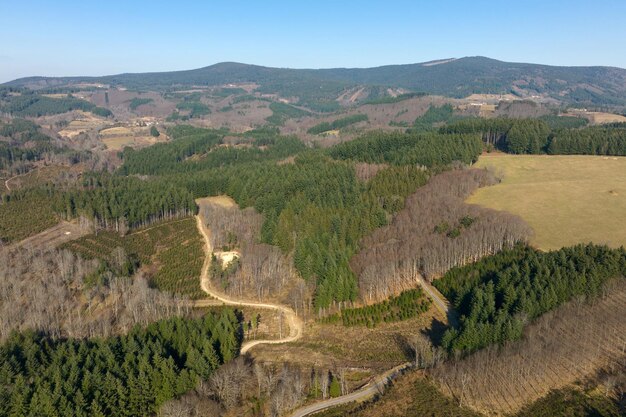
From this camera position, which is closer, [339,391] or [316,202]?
[339,391]

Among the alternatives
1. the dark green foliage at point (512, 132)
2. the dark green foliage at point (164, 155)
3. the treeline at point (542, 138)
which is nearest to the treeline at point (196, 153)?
the dark green foliage at point (164, 155)

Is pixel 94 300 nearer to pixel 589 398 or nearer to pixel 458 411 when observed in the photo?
pixel 458 411

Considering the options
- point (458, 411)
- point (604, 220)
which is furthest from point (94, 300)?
point (604, 220)

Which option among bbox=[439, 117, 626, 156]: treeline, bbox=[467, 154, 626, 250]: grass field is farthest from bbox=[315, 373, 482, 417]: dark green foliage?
bbox=[439, 117, 626, 156]: treeline

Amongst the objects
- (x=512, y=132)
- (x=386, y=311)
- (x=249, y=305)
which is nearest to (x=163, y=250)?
(x=249, y=305)

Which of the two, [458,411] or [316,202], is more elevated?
[316,202]

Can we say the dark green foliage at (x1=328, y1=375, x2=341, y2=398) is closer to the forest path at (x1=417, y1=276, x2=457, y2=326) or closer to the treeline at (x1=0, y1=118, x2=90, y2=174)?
the forest path at (x1=417, y1=276, x2=457, y2=326)

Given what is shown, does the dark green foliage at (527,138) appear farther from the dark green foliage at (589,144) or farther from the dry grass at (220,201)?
the dry grass at (220,201)
